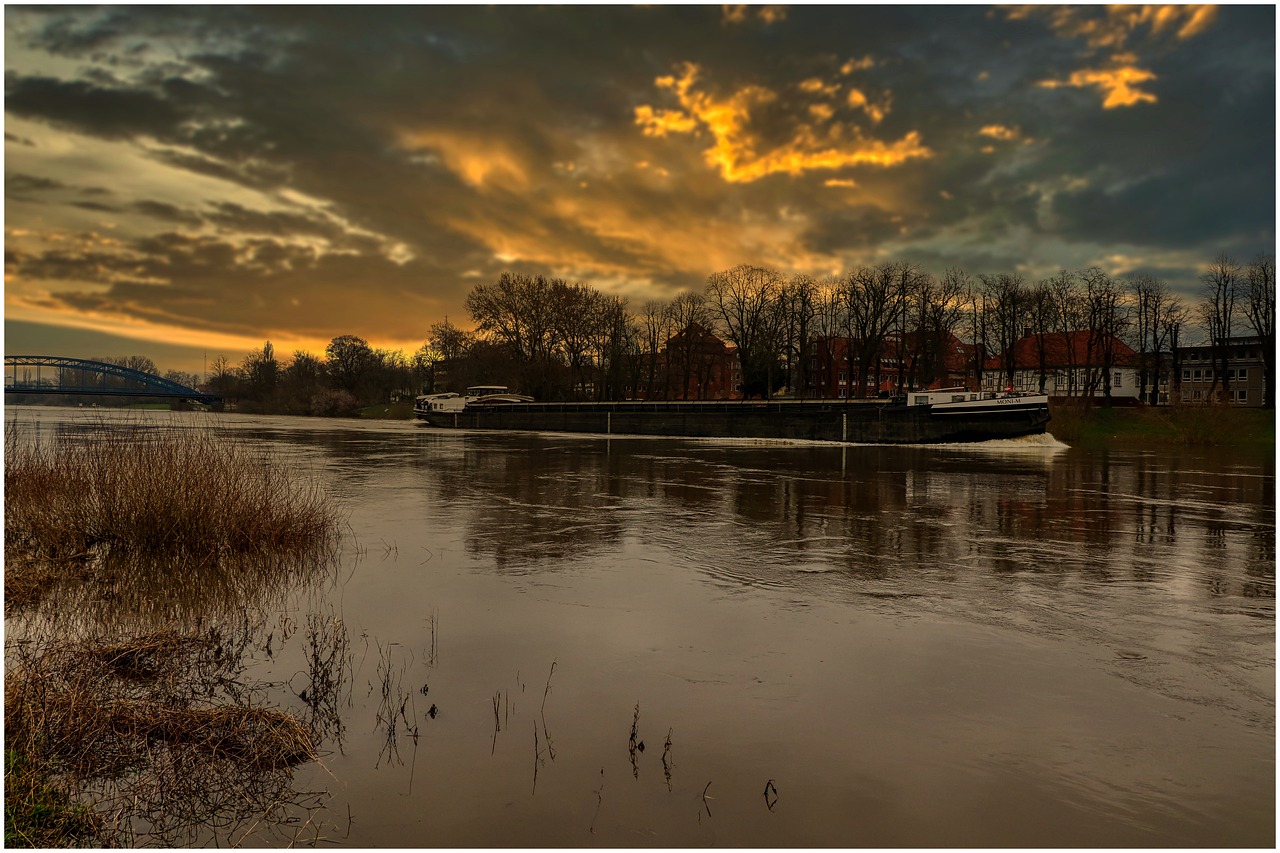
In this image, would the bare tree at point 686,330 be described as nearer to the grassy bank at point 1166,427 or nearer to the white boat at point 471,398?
the white boat at point 471,398

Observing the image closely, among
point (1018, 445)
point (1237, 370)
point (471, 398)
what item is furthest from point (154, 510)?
point (1237, 370)

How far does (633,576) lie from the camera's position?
11.3 metres

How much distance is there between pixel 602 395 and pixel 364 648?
80.2 m

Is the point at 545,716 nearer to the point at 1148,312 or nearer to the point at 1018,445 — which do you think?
the point at 1018,445

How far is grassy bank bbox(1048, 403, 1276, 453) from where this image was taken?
158 ft

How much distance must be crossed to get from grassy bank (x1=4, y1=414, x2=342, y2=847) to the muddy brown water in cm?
52

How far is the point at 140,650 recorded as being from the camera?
729 cm

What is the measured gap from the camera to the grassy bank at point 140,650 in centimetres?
494

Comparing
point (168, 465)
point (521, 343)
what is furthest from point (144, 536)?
point (521, 343)

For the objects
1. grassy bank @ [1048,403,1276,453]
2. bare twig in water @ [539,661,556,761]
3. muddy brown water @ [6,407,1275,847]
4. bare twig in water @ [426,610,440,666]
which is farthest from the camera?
grassy bank @ [1048,403,1276,453]

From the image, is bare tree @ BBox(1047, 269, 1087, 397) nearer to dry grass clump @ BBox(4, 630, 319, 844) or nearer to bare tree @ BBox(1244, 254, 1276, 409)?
bare tree @ BBox(1244, 254, 1276, 409)

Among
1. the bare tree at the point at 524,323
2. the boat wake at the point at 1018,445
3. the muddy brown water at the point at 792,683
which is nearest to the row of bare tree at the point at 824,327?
the bare tree at the point at 524,323

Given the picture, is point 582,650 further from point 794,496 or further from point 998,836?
point 794,496

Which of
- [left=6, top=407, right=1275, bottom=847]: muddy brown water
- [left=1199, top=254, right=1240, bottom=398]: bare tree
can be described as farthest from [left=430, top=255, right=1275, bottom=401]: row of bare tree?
[left=6, top=407, right=1275, bottom=847]: muddy brown water
